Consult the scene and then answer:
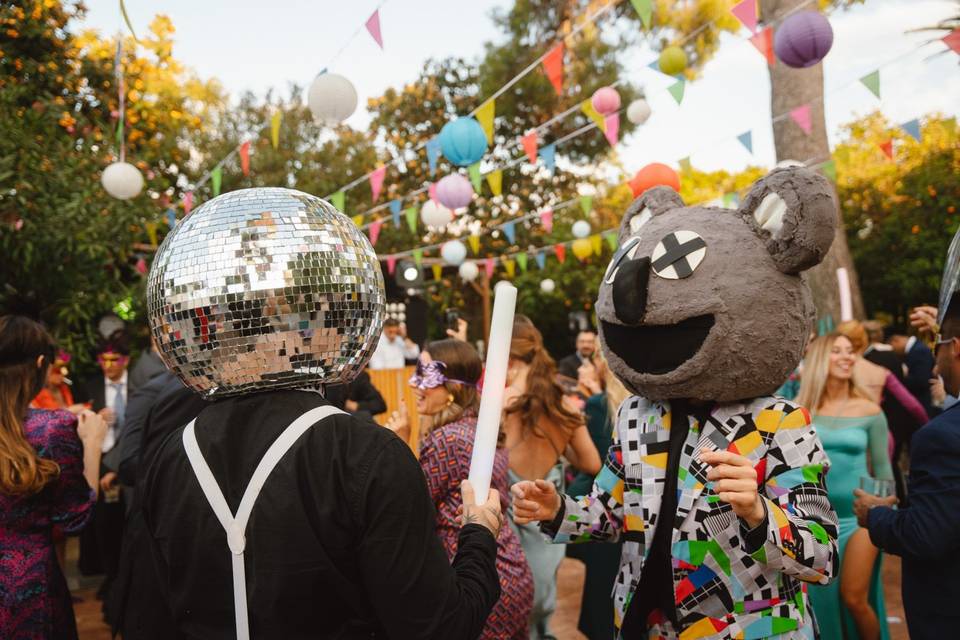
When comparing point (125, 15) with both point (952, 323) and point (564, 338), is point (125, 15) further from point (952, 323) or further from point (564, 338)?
point (564, 338)

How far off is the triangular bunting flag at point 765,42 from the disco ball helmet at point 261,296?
4.34 meters

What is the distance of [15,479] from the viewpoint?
7.63 feet

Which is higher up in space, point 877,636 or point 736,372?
point 736,372

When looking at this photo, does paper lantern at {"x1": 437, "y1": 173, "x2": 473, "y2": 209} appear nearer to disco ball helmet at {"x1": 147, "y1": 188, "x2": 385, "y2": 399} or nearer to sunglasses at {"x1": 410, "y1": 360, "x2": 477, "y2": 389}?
sunglasses at {"x1": 410, "y1": 360, "x2": 477, "y2": 389}

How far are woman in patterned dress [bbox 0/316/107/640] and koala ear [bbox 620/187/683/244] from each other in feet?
6.58

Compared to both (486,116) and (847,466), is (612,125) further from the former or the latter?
(847,466)

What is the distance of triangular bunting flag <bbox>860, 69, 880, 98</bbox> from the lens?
4.90 metres

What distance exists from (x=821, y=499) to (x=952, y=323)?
2.30 feet

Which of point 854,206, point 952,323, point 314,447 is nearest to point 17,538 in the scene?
point 314,447

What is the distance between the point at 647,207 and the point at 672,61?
11.6ft

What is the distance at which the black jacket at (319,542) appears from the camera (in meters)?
1.22

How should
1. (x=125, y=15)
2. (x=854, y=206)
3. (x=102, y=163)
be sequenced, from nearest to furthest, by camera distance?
(x=125, y=15)
(x=102, y=163)
(x=854, y=206)

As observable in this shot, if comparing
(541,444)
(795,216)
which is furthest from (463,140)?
(795,216)

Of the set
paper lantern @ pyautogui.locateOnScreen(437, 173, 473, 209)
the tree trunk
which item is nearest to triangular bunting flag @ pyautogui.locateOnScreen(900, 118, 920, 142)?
the tree trunk
